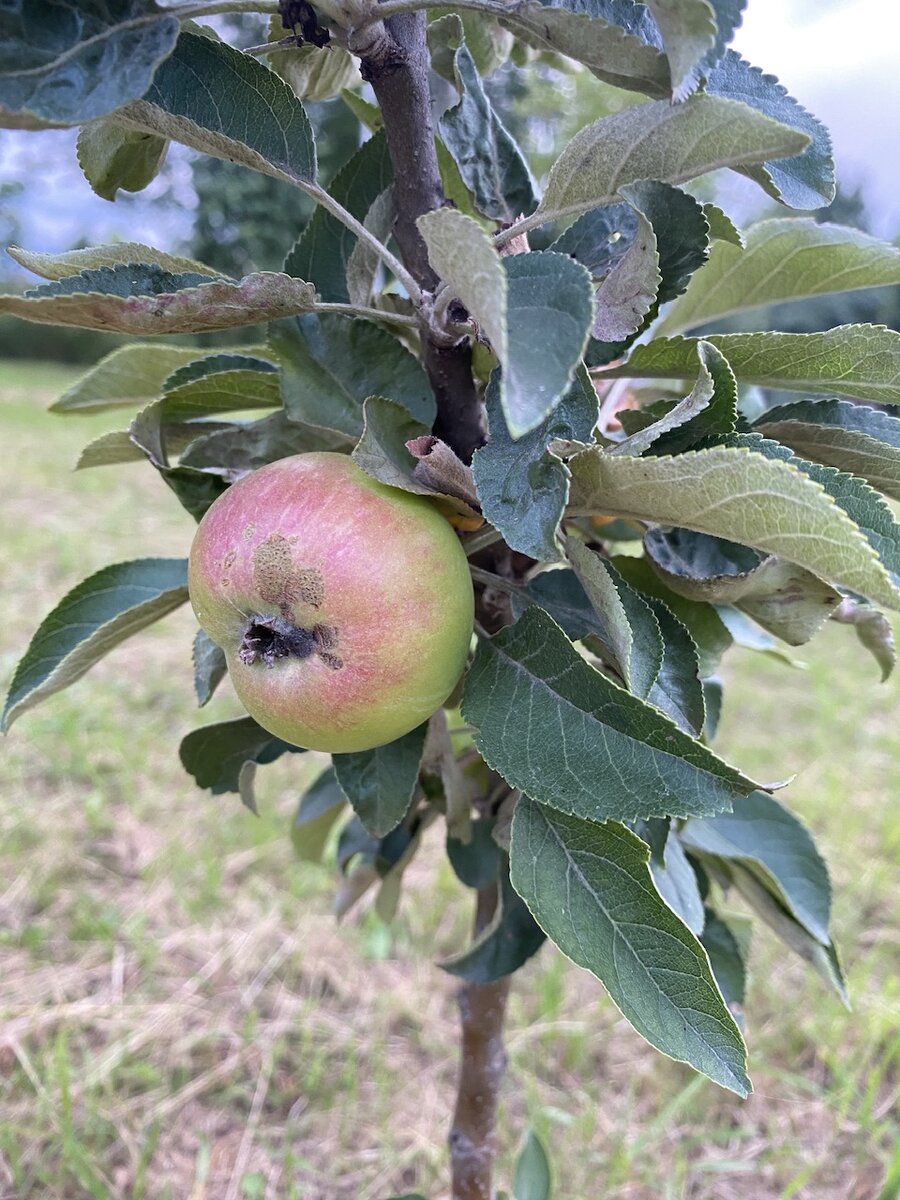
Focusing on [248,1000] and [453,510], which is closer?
[453,510]

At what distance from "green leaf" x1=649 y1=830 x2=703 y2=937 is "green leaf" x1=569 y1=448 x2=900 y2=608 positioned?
29 centimetres

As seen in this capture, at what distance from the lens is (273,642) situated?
53cm

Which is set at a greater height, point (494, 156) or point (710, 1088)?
point (494, 156)

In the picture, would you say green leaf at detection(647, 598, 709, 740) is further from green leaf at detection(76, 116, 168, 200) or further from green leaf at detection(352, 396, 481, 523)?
green leaf at detection(76, 116, 168, 200)

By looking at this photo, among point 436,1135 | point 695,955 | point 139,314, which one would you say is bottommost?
point 436,1135

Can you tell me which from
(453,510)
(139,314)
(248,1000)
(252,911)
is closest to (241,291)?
(139,314)

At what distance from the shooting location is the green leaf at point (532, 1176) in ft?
3.07

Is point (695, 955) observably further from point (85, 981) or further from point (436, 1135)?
point (85, 981)

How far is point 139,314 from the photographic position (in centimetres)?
45

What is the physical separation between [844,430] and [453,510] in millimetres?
241

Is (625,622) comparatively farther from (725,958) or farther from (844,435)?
(725,958)

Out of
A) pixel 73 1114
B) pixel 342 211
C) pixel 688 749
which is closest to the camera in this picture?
pixel 688 749

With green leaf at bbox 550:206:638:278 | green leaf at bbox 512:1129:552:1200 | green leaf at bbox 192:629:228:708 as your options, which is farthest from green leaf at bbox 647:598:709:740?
green leaf at bbox 512:1129:552:1200

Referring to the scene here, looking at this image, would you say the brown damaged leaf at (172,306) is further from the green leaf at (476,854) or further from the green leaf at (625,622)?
the green leaf at (476,854)
